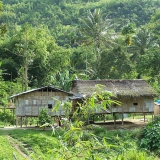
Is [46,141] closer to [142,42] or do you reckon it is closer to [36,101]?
[36,101]

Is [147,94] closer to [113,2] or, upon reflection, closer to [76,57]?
[76,57]

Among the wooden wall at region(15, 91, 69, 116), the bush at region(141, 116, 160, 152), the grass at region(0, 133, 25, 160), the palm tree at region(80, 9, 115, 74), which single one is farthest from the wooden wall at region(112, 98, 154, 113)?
the palm tree at region(80, 9, 115, 74)

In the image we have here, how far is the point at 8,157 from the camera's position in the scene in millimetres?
12695

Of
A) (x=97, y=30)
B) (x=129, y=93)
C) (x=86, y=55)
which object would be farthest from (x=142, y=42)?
(x=129, y=93)

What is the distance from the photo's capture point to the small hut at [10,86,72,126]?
21438mm

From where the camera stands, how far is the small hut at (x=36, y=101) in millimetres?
21438

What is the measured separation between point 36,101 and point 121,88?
563cm

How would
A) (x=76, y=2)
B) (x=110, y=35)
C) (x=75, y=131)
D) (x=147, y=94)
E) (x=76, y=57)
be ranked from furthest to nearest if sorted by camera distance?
(x=76, y=2), (x=76, y=57), (x=110, y=35), (x=147, y=94), (x=75, y=131)

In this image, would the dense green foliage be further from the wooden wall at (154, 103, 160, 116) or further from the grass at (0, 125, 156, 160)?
the grass at (0, 125, 156, 160)

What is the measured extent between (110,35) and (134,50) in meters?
3.05

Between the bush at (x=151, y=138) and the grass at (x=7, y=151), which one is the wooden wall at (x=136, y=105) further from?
the grass at (x=7, y=151)

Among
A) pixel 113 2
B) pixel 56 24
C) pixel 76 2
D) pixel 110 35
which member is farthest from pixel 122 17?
pixel 110 35

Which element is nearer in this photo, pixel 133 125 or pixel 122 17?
pixel 133 125

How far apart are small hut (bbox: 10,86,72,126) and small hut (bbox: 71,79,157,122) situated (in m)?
1.35
